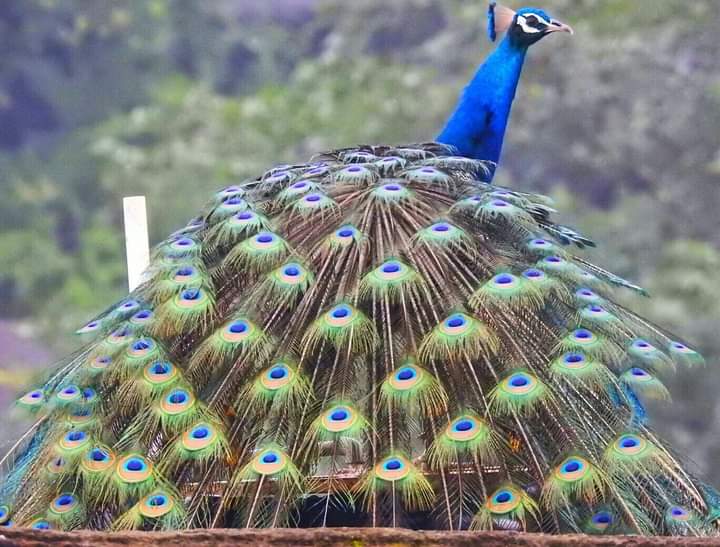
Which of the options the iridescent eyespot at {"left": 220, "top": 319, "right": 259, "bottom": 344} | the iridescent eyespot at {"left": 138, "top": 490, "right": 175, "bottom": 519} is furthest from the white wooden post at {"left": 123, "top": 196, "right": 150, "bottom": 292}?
the iridescent eyespot at {"left": 138, "top": 490, "right": 175, "bottom": 519}

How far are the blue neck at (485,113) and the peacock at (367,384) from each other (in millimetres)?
1151

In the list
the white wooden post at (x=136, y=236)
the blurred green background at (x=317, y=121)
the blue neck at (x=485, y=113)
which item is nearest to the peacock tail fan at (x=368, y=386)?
the white wooden post at (x=136, y=236)

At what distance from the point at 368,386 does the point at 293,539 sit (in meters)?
0.64

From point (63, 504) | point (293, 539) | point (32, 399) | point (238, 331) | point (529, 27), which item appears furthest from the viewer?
point (529, 27)

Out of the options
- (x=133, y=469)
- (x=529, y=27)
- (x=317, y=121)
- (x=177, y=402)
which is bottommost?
(x=317, y=121)

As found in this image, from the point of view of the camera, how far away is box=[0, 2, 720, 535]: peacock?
287 cm

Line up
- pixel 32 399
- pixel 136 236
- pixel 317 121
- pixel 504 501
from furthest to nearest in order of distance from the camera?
pixel 317 121
pixel 136 236
pixel 32 399
pixel 504 501

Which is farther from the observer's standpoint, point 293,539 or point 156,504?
point 156,504

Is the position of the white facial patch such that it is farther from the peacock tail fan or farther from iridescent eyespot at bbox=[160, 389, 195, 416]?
iridescent eyespot at bbox=[160, 389, 195, 416]

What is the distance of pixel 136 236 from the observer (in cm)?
377

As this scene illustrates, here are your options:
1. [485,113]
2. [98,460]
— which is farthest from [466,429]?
[485,113]

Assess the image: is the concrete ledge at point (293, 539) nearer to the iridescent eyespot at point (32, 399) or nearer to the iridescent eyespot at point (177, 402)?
the iridescent eyespot at point (177, 402)

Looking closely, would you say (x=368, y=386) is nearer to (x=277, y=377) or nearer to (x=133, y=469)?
(x=277, y=377)

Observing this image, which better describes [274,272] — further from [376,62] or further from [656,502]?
[376,62]
